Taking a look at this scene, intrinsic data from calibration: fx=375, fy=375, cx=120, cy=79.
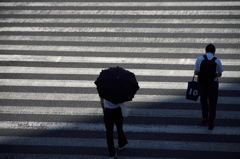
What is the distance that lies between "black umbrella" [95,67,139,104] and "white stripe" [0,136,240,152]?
137 centimetres

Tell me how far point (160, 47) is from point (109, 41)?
137 centimetres

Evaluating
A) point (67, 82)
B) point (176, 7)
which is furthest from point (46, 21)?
point (176, 7)

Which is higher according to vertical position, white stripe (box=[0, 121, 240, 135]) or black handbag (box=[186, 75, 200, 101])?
black handbag (box=[186, 75, 200, 101])

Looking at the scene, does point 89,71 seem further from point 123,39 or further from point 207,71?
point 207,71

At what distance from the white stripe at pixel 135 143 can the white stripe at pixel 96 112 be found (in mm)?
854

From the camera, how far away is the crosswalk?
6730 millimetres

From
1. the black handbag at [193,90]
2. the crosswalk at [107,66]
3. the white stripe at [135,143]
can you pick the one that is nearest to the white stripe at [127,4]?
the crosswalk at [107,66]

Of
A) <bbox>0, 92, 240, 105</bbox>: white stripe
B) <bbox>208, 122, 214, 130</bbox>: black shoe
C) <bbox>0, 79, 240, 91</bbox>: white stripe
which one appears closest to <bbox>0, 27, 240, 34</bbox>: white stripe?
<bbox>0, 79, 240, 91</bbox>: white stripe

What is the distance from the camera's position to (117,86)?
5613mm

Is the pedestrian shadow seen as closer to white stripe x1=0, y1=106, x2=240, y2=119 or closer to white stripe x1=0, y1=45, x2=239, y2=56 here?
white stripe x1=0, y1=106, x2=240, y2=119

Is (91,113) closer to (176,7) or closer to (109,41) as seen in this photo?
(109,41)

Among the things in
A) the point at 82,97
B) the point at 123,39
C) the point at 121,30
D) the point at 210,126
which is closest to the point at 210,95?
the point at 210,126

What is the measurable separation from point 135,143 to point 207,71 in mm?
1789

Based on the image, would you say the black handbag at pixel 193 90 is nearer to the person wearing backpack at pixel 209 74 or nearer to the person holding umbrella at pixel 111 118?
the person wearing backpack at pixel 209 74
